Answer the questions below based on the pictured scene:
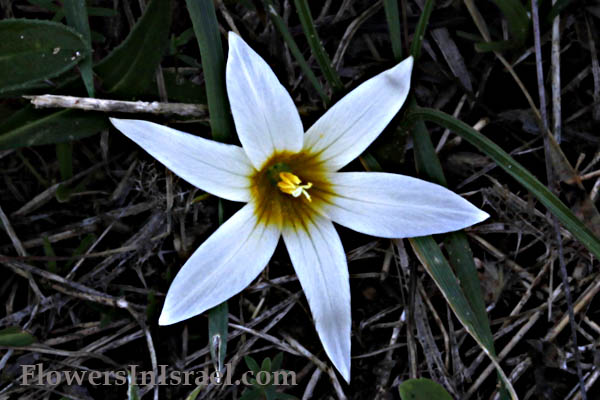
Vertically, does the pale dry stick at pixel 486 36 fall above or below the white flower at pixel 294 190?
above

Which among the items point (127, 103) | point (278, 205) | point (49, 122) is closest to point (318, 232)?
point (278, 205)

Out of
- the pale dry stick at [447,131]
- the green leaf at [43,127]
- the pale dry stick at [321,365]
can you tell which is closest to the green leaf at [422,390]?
the pale dry stick at [321,365]

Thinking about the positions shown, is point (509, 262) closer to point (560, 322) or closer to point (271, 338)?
point (560, 322)

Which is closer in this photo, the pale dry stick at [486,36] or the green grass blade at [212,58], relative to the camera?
the green grass blade at [212,58]

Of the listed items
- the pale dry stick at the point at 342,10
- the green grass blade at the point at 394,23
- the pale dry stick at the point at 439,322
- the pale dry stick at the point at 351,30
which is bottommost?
the pale dry stick at the point at 439,322

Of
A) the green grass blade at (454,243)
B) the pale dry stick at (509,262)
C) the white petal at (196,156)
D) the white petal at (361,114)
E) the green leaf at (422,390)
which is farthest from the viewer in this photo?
the pale dry stick at (509,262)

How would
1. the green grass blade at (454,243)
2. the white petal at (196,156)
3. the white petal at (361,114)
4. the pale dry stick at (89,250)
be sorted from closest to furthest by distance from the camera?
the white petal at (196,156) < the white petal at (361,114) < the green grass blade at (454,243) < the pale dry stick at (89,250)

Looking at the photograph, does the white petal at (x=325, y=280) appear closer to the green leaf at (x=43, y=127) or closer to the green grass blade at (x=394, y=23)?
the green grass blade at (x=394, y=23)
